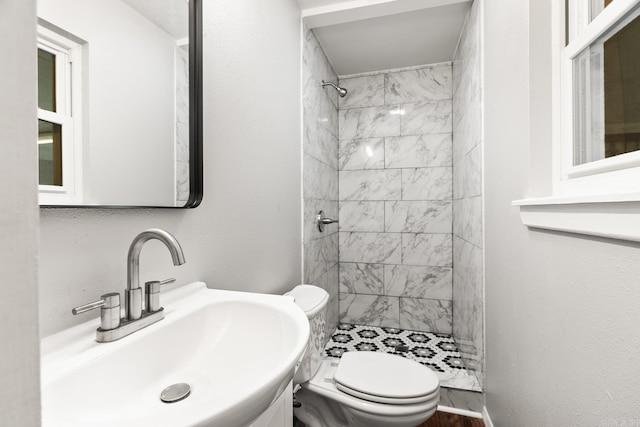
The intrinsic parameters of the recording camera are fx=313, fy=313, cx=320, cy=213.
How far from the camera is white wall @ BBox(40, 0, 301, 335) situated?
660mm

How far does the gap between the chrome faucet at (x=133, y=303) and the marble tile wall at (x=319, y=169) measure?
3.98ft

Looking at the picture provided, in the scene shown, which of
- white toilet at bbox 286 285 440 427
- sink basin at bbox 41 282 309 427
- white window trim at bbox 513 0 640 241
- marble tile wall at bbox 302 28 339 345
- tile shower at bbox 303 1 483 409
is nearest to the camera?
sink basin at bbox 41 282 309 427

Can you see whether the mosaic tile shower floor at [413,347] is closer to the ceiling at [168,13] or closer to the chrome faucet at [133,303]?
the chrome faucet at [133,303]

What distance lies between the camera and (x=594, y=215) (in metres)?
0.65

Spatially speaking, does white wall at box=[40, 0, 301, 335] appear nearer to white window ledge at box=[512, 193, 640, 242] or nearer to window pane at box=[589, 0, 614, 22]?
white window ledge at box=[512, 193, 640, 242]

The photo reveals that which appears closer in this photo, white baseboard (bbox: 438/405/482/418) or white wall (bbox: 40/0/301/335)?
white wall (bbox: 40/0/301/335)

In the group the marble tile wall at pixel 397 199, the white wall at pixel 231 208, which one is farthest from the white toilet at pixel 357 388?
the marble tile wall at pixel 397 199

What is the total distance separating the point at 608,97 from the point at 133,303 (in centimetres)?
126

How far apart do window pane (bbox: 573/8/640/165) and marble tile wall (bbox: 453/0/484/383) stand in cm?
77

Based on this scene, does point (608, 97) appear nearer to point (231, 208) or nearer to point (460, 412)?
point (231, 208)

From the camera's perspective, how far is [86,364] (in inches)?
21.8

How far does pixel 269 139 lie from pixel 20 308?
137cm

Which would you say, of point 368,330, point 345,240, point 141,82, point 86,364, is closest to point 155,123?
point 141,82

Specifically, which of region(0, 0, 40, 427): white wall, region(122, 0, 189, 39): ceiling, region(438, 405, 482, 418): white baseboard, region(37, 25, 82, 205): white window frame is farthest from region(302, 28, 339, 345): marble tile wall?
region(0, 0, 40, 427): white wall
